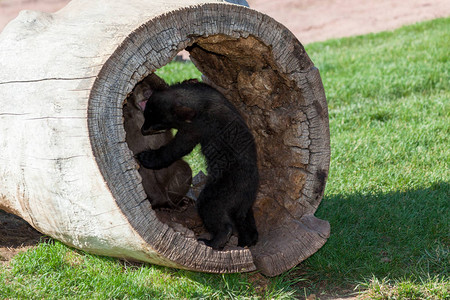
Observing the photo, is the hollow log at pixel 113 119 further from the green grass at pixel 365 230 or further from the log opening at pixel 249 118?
the green grass at pixel 365 230

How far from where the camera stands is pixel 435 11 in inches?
555

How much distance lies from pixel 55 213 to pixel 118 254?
1.45ft

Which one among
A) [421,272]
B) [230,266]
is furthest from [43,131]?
[421,272]

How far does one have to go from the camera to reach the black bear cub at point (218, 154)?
4.10 m

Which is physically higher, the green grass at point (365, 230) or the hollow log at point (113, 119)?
the hollow log at point (113, 119)

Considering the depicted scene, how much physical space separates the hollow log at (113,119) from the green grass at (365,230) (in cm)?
24

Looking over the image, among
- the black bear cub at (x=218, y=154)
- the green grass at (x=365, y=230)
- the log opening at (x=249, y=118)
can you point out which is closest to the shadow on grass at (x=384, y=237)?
the green grass at (x=365, y=230)

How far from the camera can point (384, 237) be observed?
4352mm

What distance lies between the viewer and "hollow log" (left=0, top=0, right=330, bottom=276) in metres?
3.06

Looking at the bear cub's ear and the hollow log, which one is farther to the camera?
the bear cub's ear

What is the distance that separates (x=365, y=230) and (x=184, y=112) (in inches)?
65.5

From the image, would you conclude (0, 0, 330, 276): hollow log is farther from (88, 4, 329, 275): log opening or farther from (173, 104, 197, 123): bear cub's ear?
(173, 104, 197, 123): bear cub's ear

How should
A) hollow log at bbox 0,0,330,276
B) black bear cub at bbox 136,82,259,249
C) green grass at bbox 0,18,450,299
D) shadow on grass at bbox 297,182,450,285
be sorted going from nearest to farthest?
hollow log at bbox 0,0,330,276 < green grass at bbox 0,18,450,299 < shadow on grass at bbox 297,182,450,285 < black bear cub at bbox 136,82,259,249

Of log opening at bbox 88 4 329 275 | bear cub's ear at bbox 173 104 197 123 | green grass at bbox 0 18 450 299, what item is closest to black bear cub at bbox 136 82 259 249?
bear cub's ear at bbox 173 104 197 123
